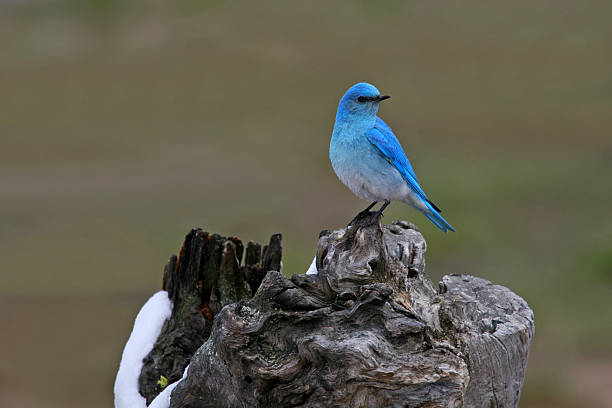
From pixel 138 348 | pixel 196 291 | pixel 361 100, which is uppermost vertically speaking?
pixel 361 100

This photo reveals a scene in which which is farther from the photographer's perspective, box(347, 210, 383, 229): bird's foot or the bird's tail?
the bird's tail

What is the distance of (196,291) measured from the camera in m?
4.16

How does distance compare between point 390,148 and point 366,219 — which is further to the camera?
point 390,148

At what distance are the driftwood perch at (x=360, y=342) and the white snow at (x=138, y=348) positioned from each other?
8cm

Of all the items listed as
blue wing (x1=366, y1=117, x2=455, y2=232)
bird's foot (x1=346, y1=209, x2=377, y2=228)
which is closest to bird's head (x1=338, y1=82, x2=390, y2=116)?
blue wing (x1=366, y1=117, x2=455, y2=232)

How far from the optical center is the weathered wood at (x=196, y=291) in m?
4.02

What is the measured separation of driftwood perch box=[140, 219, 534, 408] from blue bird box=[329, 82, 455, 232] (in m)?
0.47

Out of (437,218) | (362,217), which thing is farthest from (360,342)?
(437,218)

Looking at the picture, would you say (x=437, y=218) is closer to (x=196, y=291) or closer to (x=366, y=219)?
(x=366, y=219)

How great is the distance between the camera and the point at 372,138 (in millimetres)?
4301

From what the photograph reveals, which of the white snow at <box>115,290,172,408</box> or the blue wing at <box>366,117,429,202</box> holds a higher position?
the blue wing at <box>366,117,429,202</box>

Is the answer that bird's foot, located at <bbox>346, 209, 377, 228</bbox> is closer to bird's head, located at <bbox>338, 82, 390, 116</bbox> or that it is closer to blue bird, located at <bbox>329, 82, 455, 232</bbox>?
blue bird, located at <bbox>329, 82, 455, 232</bbox>

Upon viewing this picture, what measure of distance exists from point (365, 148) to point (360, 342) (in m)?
1.63

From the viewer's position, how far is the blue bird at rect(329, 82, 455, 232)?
14.1 feet
